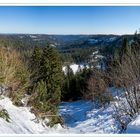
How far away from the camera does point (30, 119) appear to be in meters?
11.1

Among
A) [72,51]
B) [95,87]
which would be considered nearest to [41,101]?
[95,87]

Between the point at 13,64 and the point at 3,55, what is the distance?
74cm

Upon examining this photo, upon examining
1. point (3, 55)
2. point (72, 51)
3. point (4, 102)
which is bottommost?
point (72, 51)

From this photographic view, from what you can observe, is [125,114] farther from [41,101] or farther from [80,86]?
[80,86]

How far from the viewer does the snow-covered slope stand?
802 centimetres

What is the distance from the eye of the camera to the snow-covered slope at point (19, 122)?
8020 millimetres

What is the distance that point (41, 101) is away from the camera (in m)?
14.1

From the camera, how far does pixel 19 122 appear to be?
31.0 feet

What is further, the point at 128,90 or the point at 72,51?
the point at 72,51

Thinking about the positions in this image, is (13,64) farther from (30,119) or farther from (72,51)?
(72,51)
